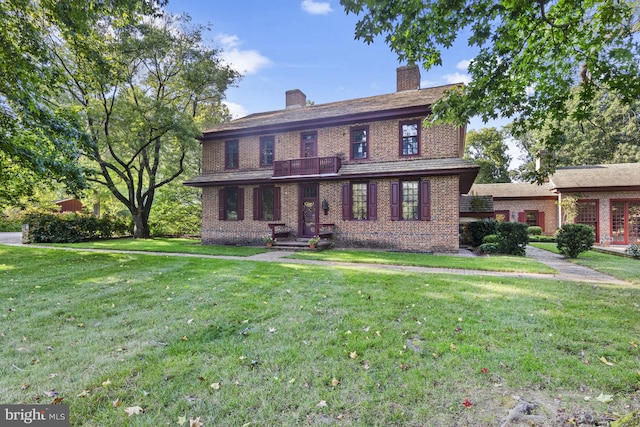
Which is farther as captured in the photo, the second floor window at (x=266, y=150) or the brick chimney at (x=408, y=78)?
the brick chimney at (x=408, y=78)

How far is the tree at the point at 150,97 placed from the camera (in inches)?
639

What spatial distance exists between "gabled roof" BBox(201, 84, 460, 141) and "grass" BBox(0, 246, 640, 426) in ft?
32.4

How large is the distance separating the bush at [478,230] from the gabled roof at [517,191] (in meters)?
11.8

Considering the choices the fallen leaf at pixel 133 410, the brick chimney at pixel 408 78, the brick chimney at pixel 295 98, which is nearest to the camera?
the fallen leaf at pixel 133 410

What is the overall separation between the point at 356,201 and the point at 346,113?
438 centimetres

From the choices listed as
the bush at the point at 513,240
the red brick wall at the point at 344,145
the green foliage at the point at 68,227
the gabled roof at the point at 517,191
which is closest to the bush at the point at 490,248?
the bush at the point at 513,240

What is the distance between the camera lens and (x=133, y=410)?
246 centimetres

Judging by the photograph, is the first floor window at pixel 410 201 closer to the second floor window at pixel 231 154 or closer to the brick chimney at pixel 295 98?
the second floor window at pixel 231 154

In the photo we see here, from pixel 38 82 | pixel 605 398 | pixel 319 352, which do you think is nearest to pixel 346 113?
pixel 38 82

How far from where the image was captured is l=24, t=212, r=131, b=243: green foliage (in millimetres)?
16406

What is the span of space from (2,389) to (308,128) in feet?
48.1

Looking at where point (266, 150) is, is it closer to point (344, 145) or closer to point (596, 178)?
point (344, 145)

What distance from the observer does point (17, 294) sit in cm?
588

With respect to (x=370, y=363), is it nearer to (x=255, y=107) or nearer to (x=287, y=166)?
(x=287, y=166)
